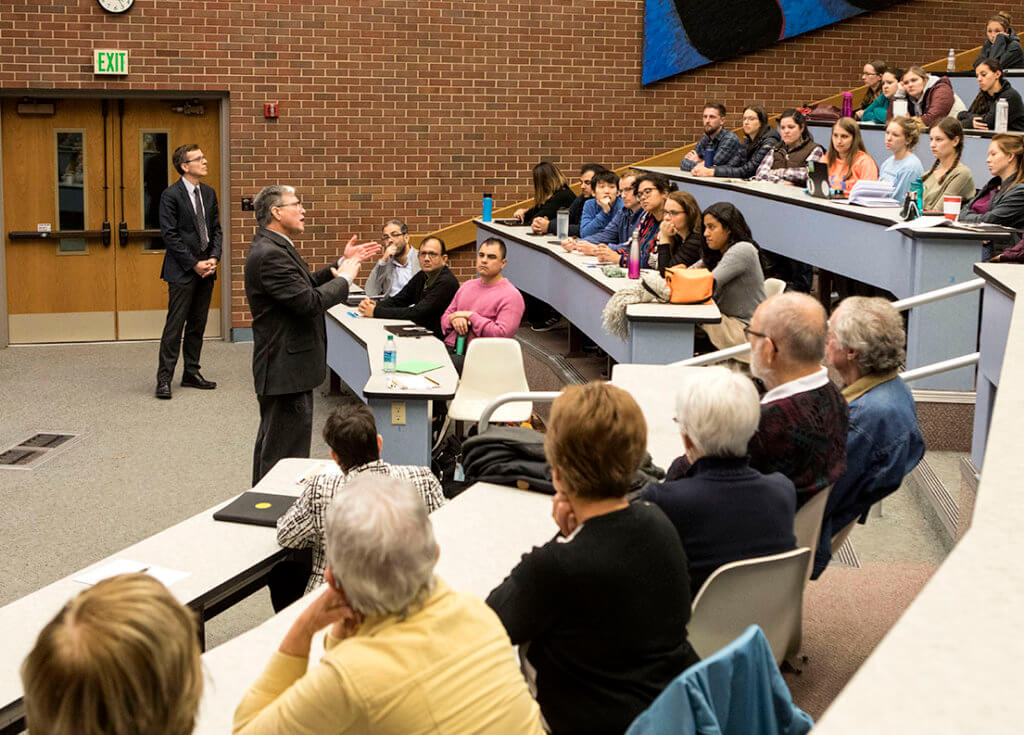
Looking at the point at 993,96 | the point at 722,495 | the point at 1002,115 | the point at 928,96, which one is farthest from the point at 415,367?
the point at 993,96

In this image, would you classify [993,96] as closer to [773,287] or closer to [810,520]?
[773,287]

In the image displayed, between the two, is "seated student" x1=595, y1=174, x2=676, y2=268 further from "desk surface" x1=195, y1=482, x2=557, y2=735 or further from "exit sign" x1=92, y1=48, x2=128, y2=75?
"exit sign" x1=92, y1=48, x2=128, y2=75

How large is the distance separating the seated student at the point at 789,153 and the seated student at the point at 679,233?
2727 mm

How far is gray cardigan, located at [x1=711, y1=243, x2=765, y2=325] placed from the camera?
6328 mm

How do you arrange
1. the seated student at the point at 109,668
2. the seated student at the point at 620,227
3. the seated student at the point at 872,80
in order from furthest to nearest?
the seated student at the point at 872,80 < the seated student at the point at 620,227 < the seated student at the point at 109,668

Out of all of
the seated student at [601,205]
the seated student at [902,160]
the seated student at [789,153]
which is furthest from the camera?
the seated student at [789,153]

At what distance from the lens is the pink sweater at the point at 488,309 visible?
707 cm

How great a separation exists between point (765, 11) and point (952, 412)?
6.55 meters

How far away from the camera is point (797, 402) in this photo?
325 centimetres

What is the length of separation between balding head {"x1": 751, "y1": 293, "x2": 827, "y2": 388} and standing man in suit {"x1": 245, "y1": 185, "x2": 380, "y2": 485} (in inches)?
103

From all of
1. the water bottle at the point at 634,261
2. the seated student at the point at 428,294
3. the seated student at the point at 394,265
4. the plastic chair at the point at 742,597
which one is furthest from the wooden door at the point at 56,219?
the plastic chair at the point at 742,597

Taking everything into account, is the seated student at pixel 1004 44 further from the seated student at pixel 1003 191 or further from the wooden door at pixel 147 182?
the wooden door at pixel 147 182

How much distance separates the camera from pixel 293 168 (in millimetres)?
10672

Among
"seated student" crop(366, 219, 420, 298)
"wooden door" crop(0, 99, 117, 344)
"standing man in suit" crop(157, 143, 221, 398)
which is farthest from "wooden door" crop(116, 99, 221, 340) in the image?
"seated student" crop(366, 219, 420, 298)
